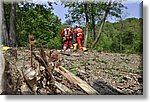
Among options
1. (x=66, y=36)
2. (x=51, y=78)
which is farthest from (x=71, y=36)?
(x=51, y=78)

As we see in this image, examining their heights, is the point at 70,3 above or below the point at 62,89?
above

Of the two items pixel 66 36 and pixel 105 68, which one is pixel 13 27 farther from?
pixel 105 68

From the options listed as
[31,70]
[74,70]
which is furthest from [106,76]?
[31,70]

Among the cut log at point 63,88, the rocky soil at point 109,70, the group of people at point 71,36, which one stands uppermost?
the group of people at point 71,36

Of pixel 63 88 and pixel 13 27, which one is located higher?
pixel 13 27

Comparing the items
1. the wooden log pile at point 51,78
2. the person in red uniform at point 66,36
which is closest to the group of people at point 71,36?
the person in red uniform at point 66,36

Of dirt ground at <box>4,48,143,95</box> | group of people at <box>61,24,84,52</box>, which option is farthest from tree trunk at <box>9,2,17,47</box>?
group of people at <box>61,24,84,52</box>

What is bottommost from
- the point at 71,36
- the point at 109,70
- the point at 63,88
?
the point at 63,88

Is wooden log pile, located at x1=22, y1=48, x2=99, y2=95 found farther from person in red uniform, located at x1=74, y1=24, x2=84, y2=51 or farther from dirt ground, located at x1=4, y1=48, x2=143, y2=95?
person in red uniform, located at x1=74, y1=24, x2=84, y2=51

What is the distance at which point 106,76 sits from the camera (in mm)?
2986

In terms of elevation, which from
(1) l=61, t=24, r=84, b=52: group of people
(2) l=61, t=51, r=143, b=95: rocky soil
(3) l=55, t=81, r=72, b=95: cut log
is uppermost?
(1) l=61, t=24, r=84, b=52: group of people

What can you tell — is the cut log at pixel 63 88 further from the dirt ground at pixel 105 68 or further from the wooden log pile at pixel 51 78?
the dirt ground at pixel 105 68

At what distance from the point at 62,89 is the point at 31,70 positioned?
0.24 meters

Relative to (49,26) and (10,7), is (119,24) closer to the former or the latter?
(49,26)
